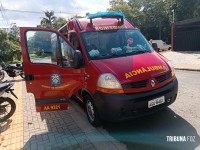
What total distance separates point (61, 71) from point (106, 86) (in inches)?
50.3

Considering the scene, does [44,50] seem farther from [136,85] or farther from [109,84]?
[136,85]

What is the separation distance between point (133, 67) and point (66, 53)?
1568 millimetres

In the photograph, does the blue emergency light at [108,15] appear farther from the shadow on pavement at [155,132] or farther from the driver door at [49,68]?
the shadow on pavement at [155,132]

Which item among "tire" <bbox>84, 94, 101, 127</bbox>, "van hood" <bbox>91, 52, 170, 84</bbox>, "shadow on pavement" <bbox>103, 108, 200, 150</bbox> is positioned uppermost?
"van hood" <bbox>91, 52, 170, 84</bbox>

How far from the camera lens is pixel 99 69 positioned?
425 cm

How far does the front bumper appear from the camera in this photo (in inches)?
157

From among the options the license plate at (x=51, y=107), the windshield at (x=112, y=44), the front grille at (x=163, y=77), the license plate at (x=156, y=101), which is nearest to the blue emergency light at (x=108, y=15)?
the windshield at (x=112, y=44)

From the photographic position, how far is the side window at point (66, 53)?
4.86m

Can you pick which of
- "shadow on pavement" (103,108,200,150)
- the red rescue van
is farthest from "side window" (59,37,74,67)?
"shadow on pavement" (103,108,200,150)

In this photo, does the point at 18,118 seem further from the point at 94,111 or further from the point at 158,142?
the point at 158,142

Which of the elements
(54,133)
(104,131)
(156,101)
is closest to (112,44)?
(156,101)

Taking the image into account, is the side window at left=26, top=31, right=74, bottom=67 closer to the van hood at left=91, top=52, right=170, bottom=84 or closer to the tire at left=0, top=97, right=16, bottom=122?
the van hood at left=91, top=52, right=170, bottom=84

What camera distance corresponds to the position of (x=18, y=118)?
5.93 m

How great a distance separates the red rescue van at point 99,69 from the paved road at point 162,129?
42 cm
